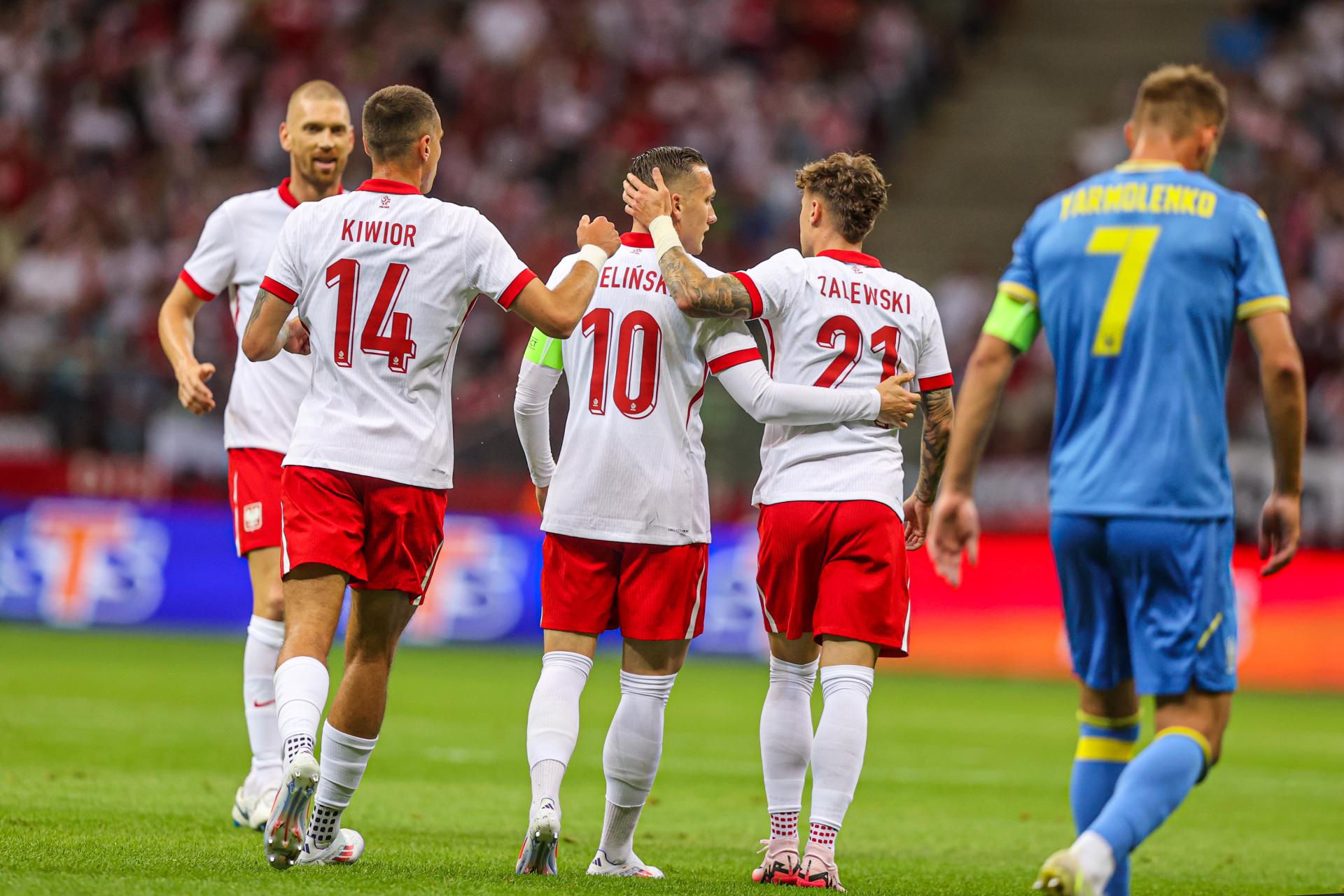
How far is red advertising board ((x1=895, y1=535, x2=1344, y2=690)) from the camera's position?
49.4 feet

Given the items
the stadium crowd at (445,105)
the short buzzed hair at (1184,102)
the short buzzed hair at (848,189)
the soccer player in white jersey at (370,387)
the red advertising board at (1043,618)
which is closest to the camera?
the short buzzed hair at (1184,102)

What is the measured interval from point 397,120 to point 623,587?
1775 mm

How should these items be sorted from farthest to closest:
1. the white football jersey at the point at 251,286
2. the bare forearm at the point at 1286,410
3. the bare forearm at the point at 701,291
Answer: the white football jersey at the point at 251,286
the bare forearm at the point at 701,291
the bare forearm at the point at 1286,410

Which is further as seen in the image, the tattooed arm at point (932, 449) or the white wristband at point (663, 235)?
the tattooed arm at point (932, 449)

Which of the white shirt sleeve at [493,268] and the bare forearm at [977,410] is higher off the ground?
the white shirt sleeve at [493,268]

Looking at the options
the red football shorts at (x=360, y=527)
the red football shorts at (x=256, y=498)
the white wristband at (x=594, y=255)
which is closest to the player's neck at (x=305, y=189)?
the red football shorts at (x=256, y=498)

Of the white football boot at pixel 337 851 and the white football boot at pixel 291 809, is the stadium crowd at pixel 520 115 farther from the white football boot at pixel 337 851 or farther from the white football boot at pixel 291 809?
the white football boot at pixel 291 809

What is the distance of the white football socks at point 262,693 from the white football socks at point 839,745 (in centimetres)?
247

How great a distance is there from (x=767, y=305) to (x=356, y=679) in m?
1.90

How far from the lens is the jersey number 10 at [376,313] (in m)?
5.73

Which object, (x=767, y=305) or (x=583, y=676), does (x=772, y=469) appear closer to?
(x=767, y=305)

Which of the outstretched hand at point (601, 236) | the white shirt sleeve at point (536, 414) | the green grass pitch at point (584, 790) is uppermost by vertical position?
the outstretched hand at point (601, 236)

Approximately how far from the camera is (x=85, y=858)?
18.4ft

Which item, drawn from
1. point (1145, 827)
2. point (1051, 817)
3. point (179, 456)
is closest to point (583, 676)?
point (1145, 827)
